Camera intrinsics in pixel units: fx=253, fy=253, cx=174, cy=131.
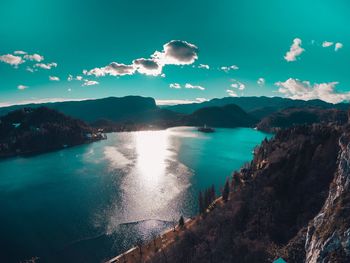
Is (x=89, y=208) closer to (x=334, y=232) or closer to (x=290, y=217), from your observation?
(x=290, y=217)

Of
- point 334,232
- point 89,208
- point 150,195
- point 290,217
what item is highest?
point 334,232

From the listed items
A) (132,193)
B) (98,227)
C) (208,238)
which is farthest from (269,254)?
(132,193)

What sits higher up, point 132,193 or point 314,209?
point 314,209

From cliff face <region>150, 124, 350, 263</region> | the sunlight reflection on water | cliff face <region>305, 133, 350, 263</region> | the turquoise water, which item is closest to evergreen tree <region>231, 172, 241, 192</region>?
cliff face <region>150, 124, 350, 263</region>

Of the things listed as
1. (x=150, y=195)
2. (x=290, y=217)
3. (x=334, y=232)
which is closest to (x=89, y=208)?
(x=150, y=195)

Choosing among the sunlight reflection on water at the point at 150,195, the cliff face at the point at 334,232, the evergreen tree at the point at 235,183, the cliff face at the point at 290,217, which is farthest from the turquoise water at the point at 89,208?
the cliff face at the point at 334,232

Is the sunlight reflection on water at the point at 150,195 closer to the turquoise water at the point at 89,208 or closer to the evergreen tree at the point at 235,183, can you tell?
the turquoise water at the point at 89,208

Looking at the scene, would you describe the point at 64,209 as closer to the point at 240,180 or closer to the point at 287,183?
the point at 240,180

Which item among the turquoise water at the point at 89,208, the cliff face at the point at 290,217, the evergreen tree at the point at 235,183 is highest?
the cliff face at the point at 290,217
